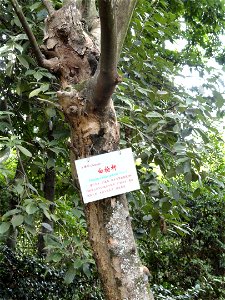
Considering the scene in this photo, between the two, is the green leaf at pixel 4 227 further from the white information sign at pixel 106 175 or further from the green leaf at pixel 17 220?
the white information sign at pixel 106 175

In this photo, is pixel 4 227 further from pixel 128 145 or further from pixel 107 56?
pixel 107 56

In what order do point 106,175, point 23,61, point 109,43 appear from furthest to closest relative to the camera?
1. point 23,61
2. point 106,175
3. point 109,43

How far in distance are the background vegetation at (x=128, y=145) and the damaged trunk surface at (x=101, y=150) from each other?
0.16 meters

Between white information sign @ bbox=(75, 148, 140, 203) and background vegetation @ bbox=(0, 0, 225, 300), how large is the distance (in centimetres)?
29

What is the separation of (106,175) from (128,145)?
0.54m

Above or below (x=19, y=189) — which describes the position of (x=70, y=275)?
below

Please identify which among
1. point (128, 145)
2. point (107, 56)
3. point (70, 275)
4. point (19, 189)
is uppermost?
point (107, 56)

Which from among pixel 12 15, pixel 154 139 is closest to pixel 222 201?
pixel 154 139

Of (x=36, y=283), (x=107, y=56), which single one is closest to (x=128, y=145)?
(x=107, y=56)

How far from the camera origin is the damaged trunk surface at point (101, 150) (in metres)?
1.19

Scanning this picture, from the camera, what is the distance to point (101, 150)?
1266 millimetres

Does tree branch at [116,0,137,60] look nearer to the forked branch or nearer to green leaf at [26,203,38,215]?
the forked branch

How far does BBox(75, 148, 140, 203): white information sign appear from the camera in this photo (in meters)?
1.22

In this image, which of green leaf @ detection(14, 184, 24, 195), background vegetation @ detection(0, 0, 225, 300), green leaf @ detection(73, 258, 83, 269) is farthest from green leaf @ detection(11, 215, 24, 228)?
green leaf @ detection(73, 258, 83, 269)
